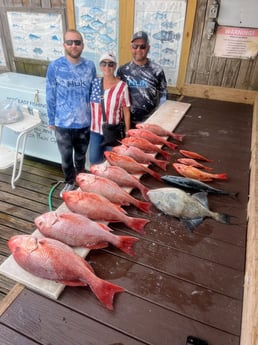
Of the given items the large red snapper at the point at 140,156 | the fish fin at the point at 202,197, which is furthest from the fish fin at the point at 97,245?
the large red snapper at the point at 140,156

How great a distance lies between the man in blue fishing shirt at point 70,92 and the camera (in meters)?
3.10

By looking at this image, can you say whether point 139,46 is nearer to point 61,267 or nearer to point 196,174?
point 196,174

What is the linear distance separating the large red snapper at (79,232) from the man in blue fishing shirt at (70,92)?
2.11 metres

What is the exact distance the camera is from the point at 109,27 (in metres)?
4.25

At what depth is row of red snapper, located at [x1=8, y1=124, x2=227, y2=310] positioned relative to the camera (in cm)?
127

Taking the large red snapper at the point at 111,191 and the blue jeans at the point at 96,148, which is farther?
the blue jeans at the point at 96,148

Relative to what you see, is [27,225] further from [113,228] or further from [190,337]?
[190,337]

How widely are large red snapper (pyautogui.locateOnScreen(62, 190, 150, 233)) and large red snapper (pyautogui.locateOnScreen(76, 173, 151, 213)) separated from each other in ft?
0.34

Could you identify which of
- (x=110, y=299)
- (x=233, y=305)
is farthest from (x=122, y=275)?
(x=233, y=305)

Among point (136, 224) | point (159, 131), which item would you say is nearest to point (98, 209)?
point (136, 224)

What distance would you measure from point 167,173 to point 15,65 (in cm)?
474

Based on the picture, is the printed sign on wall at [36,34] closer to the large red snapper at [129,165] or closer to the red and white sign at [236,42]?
the red and white sign at [236,42]

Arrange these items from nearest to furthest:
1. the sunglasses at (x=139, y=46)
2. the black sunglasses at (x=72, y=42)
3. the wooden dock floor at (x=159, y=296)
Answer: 1. the wooden dock floor at (x=159, y=296)
2. the black sunglasses at (x=72, y=42)
3. the sunglasses at (x=139, y=46)

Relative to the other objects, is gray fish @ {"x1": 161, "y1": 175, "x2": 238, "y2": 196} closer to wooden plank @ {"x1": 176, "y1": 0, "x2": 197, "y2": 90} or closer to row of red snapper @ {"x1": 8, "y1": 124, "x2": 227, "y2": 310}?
row of red snapper @ {"x1": 8, "y1": 124, "x2": 227, "y2": 310}
